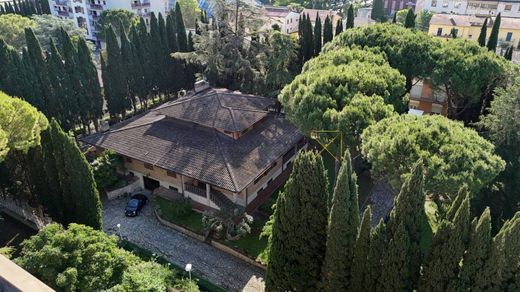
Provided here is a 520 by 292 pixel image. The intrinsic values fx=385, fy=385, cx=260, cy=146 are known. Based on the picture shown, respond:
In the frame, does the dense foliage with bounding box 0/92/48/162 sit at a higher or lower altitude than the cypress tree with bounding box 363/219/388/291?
higher

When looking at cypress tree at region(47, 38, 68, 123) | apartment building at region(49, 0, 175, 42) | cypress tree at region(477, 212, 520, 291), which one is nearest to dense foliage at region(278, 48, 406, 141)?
cypress tree at region(477, 212, 520, 291)

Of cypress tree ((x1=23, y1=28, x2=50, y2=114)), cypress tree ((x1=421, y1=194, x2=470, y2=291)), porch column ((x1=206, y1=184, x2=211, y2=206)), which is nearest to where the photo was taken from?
cypress tree ((x1=421, y1=194, x2=470, y2=291))

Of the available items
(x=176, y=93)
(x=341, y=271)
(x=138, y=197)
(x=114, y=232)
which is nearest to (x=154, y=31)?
(x=176, y=93)

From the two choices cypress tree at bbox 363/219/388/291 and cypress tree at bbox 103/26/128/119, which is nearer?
cypress tree at bbox 363/219/388/291

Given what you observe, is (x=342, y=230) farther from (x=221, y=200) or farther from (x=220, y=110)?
(x=220, y=110)

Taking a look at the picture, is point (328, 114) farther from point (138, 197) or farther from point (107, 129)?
point (107, 129)

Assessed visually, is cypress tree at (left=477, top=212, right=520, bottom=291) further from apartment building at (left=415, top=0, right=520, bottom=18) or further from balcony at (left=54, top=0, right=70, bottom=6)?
balcony at (left=54, top=0, right=70, bottom=6)
